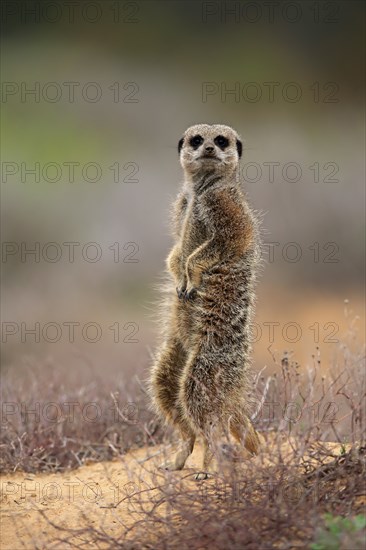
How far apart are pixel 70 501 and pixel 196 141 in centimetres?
201

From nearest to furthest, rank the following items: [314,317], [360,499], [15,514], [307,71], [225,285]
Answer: [360,499]
[15,514]
[225,285]
[314,317]
[307,71]

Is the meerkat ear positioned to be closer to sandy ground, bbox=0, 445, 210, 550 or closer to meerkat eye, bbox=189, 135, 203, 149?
meerkat eye, bbox=189, 135, 203, 149

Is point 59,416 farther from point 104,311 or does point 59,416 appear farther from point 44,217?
point 44,217

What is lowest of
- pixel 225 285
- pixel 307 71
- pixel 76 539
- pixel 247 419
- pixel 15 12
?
pixel 76 539

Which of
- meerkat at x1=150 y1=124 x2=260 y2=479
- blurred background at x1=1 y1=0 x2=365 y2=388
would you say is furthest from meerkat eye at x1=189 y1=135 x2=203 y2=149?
blurred background at x1=1 y1=0 x2=365 y2=388

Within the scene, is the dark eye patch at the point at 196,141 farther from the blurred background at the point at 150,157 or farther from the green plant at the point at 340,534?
the blurred background at the point at 150,157

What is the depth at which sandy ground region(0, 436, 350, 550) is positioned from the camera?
4.09 m

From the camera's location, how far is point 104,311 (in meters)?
13.6

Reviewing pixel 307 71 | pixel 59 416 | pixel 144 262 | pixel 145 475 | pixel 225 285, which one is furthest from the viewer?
pixel 307 71

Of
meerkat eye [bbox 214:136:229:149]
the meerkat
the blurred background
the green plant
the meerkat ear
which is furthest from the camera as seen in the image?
the blurred background

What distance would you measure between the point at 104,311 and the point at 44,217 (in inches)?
127

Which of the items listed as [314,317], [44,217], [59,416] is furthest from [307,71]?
[59,416]

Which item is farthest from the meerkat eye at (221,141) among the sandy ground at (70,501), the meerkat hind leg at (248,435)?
the sandy ground at (70,501)

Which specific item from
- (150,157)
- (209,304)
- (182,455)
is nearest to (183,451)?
(182,455)
